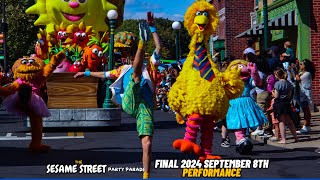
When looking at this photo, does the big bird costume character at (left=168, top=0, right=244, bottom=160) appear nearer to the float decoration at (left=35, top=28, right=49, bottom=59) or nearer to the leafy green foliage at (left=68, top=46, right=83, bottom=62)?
the leafy green foliage at (left=68, top=46, right=83, bottom=62)

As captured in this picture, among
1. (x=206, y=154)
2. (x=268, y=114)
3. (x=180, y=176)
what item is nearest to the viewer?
(x=180, y=176)

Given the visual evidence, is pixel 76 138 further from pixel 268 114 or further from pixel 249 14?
pixel 249 14

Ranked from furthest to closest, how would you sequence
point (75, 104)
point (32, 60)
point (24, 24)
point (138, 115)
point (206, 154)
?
point (24, 24), point (75, 104), point (32, 60), point (206, 154), point (138, 115)

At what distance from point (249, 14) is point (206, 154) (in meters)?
24.3

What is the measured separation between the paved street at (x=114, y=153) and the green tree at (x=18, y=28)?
37.5 meters

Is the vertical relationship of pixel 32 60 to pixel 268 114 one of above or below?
above

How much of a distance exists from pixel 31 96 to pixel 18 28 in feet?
140

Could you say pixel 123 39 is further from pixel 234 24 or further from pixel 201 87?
pixel 201 87

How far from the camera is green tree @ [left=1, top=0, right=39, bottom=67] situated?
51.1 meters

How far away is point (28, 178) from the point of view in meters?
7.93

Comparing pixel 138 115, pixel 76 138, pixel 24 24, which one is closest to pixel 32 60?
pixel 76 138

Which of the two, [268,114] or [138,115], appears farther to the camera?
[268,114]

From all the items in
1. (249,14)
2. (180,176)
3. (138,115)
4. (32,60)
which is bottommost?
(180,176)

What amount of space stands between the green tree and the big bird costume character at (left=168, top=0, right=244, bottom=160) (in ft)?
142
